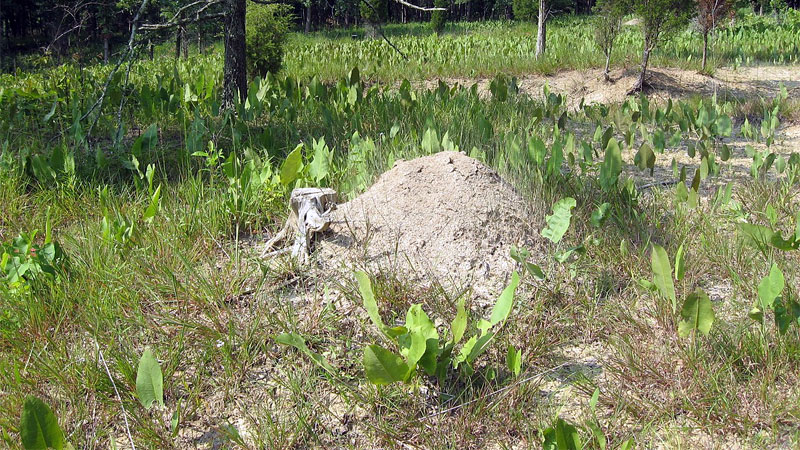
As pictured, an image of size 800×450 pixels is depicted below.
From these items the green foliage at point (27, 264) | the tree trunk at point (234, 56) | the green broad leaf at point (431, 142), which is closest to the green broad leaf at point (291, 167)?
the green broad leaf at point (431, 142)

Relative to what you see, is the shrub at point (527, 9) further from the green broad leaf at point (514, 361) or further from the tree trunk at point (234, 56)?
the green broad leaf at point (514, 361)

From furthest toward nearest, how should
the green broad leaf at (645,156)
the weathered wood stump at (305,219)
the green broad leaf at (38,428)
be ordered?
1. the green broad leaf at (645,156)
2. the weathered wood stump at (305,219)
3. the green broad leaf at (38,428)

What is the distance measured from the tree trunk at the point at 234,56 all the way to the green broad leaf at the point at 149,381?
12.0 feet

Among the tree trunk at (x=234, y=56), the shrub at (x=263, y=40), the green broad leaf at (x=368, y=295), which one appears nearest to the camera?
the green broad leaf at (x=368, y=295)

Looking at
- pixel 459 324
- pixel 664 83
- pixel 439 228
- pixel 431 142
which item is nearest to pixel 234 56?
pixel 431 142

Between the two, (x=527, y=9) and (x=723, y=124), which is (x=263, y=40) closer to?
(x=723, y=124)

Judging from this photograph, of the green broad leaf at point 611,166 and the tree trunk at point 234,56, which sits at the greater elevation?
the tree trunk at point 234,56

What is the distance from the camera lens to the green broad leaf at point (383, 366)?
1.64 meters

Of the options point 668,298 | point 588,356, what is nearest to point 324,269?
point 588,356

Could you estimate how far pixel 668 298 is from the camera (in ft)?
6.64

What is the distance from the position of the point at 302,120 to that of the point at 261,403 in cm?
330

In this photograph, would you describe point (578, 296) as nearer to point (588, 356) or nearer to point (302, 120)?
point (588, 356)

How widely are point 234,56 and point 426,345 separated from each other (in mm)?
4145

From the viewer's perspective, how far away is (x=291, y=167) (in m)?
2.91
